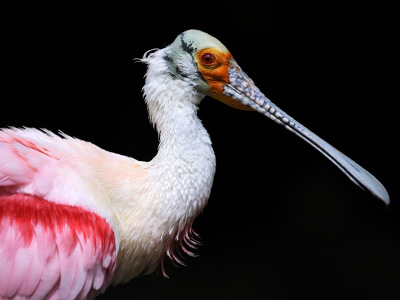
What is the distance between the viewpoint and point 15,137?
85.0 inches

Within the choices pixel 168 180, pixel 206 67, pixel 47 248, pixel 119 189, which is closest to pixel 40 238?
pixel 47 248

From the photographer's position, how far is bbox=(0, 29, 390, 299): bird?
199 cm

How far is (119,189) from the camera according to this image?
87.7 inches

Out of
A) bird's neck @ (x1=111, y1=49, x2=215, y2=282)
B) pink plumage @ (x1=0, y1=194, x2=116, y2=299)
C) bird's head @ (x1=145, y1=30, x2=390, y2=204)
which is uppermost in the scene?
bird's head @ (x1=145, y1=30, x2=390, y2=204)

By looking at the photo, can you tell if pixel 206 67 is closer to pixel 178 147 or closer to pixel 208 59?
pixel 208 59

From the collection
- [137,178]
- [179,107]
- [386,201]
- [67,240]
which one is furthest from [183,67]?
[386,201]

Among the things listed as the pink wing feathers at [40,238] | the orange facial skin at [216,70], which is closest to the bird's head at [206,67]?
the orange facial skin at [216,70]

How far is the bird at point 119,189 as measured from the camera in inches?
78.4

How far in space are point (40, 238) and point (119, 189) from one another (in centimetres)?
36

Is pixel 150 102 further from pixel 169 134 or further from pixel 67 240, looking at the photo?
pixel 67 240

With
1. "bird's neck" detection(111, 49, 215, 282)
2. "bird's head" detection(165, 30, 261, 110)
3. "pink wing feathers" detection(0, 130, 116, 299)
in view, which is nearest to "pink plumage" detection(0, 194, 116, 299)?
"pink wing feathers" detection(0, 130, 116, 299)

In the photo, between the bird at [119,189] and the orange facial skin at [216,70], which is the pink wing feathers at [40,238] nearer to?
the bird at [119,189]

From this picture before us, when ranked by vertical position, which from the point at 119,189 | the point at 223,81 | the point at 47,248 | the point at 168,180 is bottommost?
the point at 47,248

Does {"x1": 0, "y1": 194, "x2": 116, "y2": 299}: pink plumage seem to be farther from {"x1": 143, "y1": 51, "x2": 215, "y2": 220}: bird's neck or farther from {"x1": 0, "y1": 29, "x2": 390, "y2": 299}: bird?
{"x1": 143, "y1": 51, "x2": 215, "y2": 220}: bird's neck
